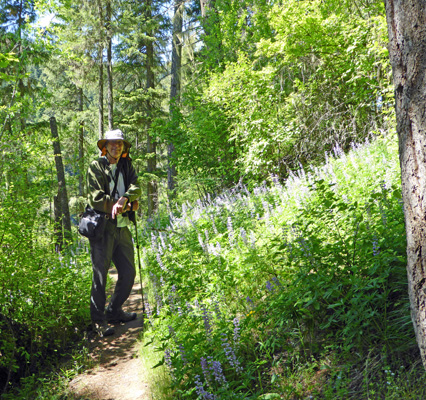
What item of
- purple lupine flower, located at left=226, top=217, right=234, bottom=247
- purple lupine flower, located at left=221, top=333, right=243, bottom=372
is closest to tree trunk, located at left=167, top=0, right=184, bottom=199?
purple lupine flower, located at left=226, top=217, right=234, bottom=247

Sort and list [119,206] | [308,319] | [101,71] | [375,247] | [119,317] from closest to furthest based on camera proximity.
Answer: [375,247] → [308,319] → [119,206] → [119,317] → [101,71]

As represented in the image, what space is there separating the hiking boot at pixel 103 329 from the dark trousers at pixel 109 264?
0.09 metres

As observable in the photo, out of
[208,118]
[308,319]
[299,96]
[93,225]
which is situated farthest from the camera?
[208,118]

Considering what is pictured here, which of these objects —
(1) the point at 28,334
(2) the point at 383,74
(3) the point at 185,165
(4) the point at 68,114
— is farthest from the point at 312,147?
(4) the point at 68,114

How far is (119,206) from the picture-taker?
4535mm

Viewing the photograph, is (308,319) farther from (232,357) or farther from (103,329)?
(103,329)

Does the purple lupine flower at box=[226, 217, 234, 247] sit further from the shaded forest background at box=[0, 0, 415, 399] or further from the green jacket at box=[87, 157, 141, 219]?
the green jacket at box=[87, 157, 141, 219]

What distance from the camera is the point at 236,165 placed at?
1112cm

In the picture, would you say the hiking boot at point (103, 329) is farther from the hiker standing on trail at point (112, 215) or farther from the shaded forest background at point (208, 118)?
the shaded forest background at point (208, 118)

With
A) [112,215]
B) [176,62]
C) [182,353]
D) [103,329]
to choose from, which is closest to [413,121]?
[182,353]

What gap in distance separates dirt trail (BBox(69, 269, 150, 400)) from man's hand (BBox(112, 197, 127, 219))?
61.3 inches

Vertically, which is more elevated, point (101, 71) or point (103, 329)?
point (101, 71)

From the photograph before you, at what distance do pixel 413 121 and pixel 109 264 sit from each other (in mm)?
4055

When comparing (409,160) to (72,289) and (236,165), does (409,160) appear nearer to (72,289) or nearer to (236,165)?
(72,289)
